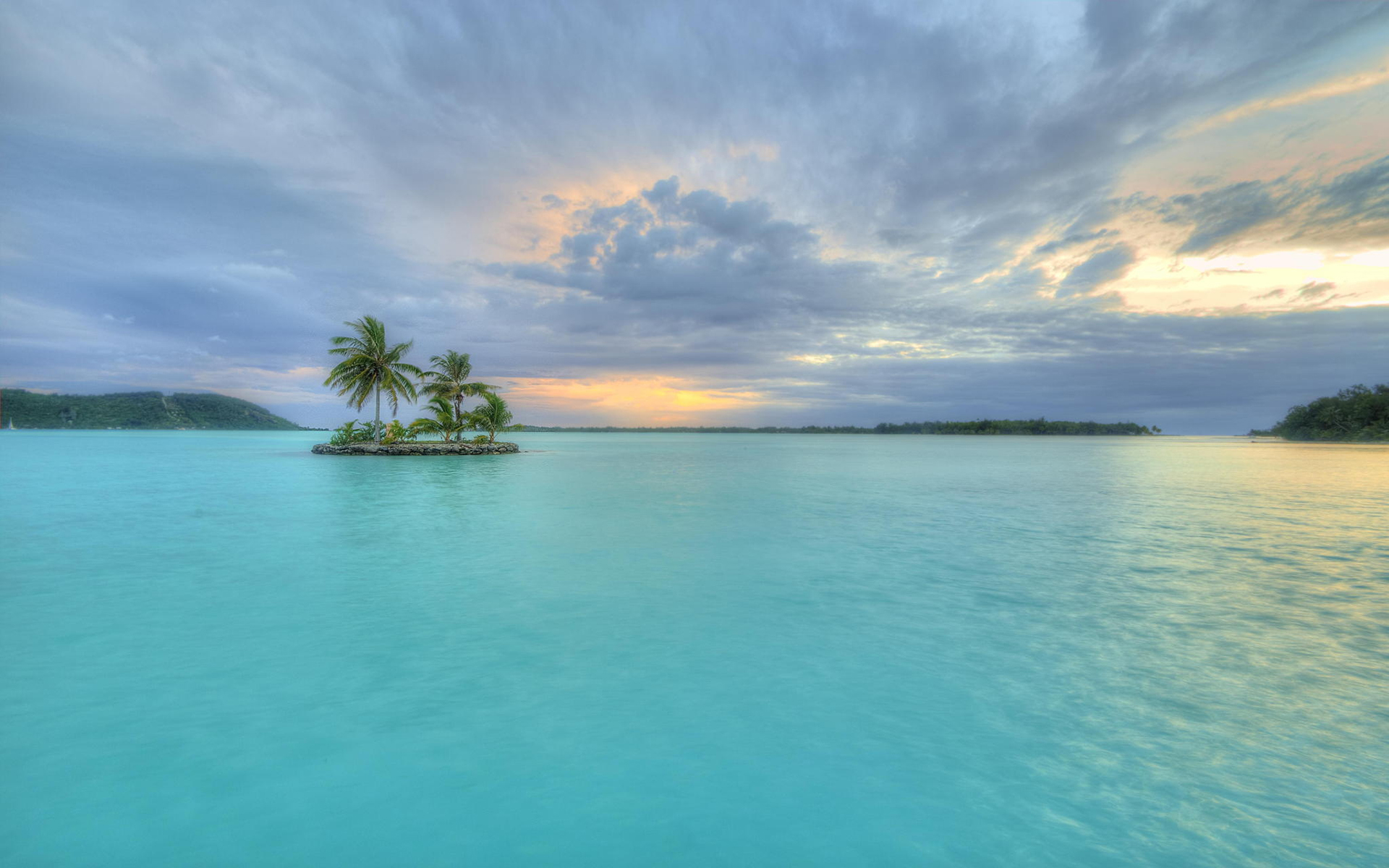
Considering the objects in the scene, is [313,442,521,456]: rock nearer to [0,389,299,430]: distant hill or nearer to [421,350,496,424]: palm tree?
[421,350,496,424]: palm tree

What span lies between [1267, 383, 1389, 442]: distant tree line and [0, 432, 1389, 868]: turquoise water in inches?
5111

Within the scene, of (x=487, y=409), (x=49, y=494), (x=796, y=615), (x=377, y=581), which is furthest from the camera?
(x=487, y=409)

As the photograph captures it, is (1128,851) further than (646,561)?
No

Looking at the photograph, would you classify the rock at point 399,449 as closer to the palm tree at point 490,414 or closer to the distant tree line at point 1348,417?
the palm tree at point 490,414

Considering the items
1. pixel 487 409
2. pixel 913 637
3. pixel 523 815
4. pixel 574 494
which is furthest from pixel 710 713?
pixel 487 409

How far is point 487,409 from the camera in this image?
4834 centimetres

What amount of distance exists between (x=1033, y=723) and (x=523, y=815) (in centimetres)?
409

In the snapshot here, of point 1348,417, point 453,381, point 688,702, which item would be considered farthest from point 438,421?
point 1348,417

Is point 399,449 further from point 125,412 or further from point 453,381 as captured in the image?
point 125,412

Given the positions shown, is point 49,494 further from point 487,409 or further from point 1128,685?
point 1128,685

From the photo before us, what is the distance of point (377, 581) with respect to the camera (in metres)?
9.42

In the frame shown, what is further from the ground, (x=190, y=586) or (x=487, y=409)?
(x=487, y=409)

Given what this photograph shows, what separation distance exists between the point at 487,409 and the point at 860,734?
47.7 metres

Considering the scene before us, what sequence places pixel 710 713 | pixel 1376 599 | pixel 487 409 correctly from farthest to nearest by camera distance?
pixel 487 409 → pixel 1376 599 → pixel 710 713
